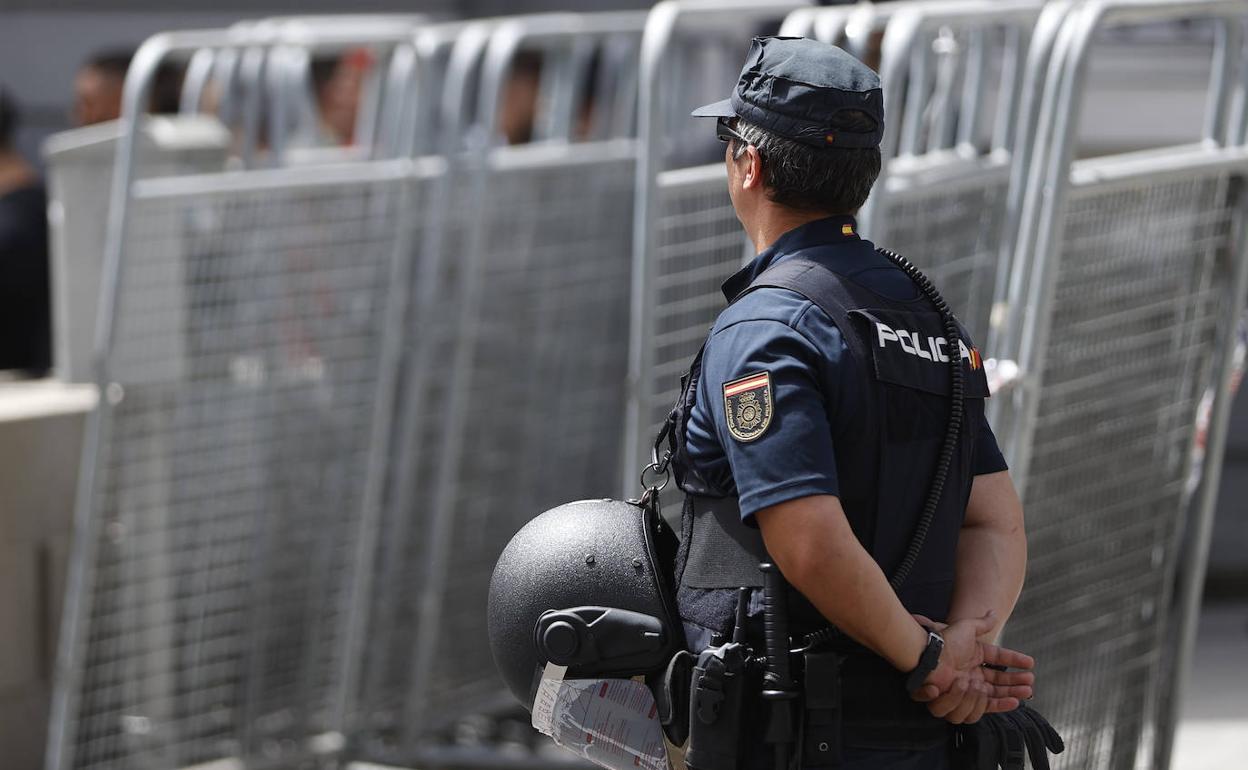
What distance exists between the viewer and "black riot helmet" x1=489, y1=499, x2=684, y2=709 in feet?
8.02

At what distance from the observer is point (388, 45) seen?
4926mm

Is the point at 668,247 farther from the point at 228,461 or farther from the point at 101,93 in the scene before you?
the point at 101,93

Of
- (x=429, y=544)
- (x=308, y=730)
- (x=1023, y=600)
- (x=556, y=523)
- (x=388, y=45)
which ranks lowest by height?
(x=308, y=730)

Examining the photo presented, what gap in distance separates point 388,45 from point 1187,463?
96.7 inches

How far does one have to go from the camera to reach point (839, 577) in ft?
7.41

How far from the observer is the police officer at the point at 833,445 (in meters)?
2.26

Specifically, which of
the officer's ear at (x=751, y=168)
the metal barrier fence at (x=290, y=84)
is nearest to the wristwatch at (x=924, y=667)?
the officer's ear at (x=751, y=168)

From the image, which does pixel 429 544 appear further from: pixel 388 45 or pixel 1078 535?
pixel 1078 535

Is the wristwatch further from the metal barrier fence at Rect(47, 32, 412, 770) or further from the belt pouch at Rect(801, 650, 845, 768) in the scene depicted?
the metal barrier fence at Rect(47, 32, 412, 770)

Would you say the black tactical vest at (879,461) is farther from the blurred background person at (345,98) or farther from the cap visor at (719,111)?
the blurred background person at (345,98)

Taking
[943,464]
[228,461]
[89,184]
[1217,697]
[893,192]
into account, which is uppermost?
[893,192]

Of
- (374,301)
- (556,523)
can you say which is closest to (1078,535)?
(556,523)

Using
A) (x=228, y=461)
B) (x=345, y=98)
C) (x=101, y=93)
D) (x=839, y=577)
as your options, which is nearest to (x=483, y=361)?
(x=228, y=461)

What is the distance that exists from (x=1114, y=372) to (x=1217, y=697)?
261 cm
